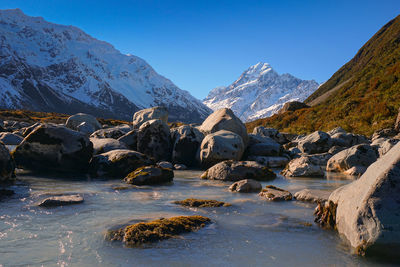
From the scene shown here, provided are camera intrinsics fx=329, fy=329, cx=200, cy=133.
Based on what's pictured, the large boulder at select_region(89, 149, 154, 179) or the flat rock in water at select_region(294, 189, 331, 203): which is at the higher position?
the large boulder at select_region(89, 149, 154, 179)

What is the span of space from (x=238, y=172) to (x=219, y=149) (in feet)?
11.3

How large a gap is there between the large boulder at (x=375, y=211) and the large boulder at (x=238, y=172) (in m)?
7.03

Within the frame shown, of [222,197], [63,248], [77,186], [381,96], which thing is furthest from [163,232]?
[381,96]

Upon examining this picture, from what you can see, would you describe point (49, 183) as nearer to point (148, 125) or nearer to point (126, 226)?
point (126, 226)

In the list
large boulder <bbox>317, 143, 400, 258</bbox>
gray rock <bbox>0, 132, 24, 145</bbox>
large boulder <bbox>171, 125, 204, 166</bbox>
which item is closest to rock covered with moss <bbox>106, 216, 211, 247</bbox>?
large boulder <bbox>317, 143, 400, 258</bbox>

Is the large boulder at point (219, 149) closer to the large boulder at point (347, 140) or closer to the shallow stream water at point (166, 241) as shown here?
the shallow stream water at point (166, 241)

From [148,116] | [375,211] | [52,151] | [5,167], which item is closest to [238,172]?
[52,151]

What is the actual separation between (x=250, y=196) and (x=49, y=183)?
282 inches

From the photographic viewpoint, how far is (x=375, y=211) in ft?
16.2

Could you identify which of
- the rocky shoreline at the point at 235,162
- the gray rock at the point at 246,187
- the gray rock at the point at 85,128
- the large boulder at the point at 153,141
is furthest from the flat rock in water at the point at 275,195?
the gray rock at the point at 85,128

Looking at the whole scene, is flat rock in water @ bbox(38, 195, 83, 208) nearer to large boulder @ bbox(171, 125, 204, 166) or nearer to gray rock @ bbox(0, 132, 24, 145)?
large boulder @ bbox(171, 125, 204, 166)

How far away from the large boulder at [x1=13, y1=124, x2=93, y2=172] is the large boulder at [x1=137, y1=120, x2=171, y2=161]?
456 centimetres

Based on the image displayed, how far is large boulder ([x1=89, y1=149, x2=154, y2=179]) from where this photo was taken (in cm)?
1377

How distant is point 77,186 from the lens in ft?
36.8
